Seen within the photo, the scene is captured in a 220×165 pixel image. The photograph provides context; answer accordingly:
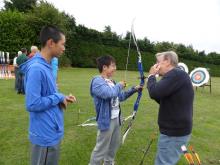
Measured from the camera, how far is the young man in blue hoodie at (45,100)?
7.93 ft

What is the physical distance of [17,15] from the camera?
23000 mm

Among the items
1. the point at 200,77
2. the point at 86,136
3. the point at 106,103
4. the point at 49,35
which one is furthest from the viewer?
the point at 200,77

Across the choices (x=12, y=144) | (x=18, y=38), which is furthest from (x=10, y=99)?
(x=18, y=38)

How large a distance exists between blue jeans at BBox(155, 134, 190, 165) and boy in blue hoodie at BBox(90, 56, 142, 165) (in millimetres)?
783

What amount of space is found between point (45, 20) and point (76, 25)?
132 inches

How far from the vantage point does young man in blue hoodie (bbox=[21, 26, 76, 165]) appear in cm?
242

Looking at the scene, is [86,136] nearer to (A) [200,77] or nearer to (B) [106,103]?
(B) [106,103]

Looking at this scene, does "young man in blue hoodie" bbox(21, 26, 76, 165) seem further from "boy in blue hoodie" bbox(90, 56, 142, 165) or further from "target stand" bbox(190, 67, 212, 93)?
"target stand" bbox(190, 67, 212, 93)

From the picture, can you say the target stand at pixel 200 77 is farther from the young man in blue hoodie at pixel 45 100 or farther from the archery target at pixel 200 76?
the young man in blue hoodie at pixel 45 100

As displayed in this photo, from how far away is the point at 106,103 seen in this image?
3.62 m

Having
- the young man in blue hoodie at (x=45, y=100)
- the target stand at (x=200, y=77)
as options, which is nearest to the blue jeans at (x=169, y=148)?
the young man in blue hoodie at (x=45, y=100)

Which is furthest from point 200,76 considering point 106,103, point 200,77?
point 106,103

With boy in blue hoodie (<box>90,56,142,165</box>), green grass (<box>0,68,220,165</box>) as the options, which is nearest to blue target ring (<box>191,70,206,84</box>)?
green grass (<box>0,68,220,165</box>)

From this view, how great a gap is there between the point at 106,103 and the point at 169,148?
93 centimetres
